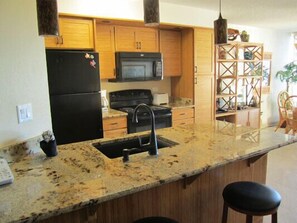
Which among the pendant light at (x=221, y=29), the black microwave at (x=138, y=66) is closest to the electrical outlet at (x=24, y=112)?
the pendant light at (x=221, y=29)

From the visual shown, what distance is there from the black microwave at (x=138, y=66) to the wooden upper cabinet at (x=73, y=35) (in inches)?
20.0

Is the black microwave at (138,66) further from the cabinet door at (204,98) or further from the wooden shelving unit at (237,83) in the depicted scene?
the wooden shelving unit at (237,83)

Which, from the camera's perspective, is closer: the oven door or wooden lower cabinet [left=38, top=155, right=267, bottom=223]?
wooden lower cabinet [left=38, top=155, right=267, bottom=223]

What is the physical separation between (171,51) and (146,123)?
1363 mm

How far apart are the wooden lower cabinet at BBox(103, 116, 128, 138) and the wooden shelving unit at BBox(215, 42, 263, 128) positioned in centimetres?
189

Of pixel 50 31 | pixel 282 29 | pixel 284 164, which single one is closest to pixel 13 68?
pixel 50 31

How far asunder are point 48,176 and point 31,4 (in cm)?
115

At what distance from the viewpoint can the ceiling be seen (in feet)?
12.2

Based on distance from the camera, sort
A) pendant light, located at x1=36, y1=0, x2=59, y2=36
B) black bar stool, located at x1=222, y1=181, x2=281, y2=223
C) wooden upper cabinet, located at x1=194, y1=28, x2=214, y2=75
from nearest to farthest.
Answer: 1. pendant light, located at x1=36, y1=0, x2=59, y2=36
2. black bar stool, located at x1=222, y1=181, x2=281, y2=223
3. wooden upper cabinet, located at x1=194, y1=28, x2=214, y2=75

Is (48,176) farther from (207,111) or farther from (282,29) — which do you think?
(282,29)

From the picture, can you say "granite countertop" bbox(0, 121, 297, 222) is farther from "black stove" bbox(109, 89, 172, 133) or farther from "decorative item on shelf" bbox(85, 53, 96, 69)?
"black stove" bbox(109, 89, 172, 133)

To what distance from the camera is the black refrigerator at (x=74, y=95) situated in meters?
2.78

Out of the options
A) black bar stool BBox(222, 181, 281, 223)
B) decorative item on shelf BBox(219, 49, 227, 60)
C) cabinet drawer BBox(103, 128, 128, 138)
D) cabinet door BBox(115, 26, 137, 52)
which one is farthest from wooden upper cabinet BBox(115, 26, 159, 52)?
black bar stool BBox(222, 181, 281, 223)

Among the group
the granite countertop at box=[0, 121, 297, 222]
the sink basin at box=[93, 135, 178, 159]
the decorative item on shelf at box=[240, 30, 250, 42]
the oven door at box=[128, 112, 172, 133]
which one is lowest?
the oven door at box=[128, 112, 172, 133]
